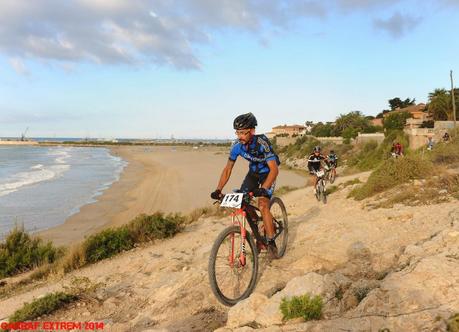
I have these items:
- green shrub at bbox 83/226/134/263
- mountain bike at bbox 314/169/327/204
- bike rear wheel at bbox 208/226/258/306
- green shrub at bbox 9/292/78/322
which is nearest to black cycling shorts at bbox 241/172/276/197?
bike rear wheel at bbox 208/226/258/306

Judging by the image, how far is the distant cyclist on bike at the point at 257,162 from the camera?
202 inches

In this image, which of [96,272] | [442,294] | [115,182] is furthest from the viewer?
[115,182]

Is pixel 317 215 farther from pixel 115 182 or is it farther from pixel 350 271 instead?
pixel 115 182

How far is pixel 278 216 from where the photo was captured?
22.0ft

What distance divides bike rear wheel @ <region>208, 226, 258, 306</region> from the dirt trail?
185 mm

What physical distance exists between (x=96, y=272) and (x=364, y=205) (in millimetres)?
6655

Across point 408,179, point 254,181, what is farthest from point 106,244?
point 408,179

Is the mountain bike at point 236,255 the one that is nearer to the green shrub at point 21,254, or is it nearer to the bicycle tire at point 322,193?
the green shrub at point 21,254

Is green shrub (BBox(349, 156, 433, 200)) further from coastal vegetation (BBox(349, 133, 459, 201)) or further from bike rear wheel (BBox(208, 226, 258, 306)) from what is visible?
bike rear wheel (BBox(208, 226, 258, 306))

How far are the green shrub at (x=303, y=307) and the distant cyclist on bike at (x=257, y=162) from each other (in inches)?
58.4

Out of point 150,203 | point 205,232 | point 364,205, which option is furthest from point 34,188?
point 364,205

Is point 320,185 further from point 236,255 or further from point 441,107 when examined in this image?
point 441,107

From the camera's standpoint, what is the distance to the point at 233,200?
4895 millimetres

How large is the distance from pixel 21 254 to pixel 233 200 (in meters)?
6.56
